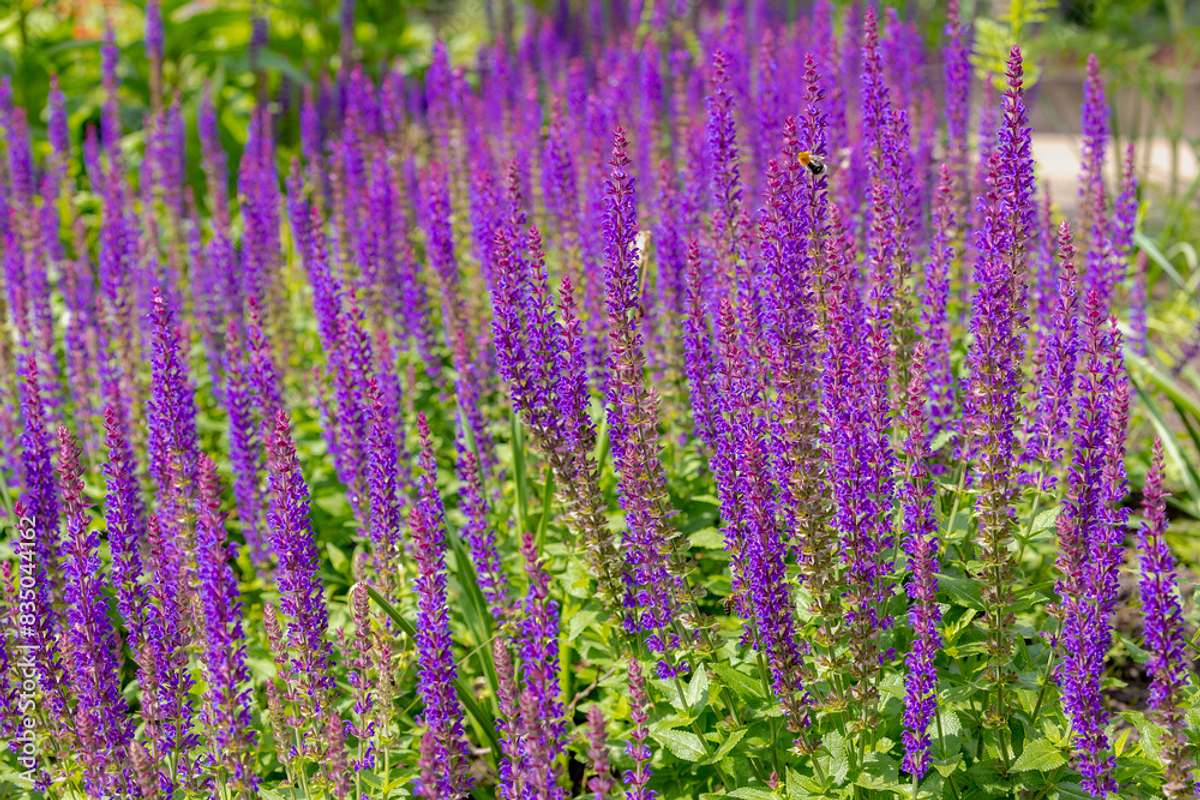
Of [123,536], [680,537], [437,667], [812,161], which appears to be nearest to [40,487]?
[123,536]

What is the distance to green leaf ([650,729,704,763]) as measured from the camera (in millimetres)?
3600

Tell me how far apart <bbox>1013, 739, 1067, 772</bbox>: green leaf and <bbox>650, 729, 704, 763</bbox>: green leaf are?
788 mm

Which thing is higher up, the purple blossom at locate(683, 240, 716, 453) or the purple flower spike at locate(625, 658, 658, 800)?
the purple blossom at locate(683, 240, 716, 453)

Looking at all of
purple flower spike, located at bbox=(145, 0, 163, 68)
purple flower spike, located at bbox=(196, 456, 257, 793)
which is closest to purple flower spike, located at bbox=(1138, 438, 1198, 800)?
purple flower spike, located at bbox=(196, 456, 257, 793)

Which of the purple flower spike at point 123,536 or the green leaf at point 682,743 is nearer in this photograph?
the purple flower spike at point 123,536

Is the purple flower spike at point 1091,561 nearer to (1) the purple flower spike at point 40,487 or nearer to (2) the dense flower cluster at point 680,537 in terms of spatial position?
(2) the dense flower cluster at point 680,537

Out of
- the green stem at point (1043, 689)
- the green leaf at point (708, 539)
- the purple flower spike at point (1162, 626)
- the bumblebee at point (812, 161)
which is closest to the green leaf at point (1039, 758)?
the green stem at point (1043, 689)

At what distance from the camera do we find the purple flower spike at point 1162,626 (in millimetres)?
2967

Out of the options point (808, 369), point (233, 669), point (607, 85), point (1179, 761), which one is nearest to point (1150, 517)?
point (1179, 761)

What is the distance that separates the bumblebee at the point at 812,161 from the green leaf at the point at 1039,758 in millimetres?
1519

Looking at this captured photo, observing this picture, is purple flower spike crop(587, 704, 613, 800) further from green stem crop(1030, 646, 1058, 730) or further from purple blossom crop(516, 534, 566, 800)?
green stem crop(1030, 646, 1058, 730)

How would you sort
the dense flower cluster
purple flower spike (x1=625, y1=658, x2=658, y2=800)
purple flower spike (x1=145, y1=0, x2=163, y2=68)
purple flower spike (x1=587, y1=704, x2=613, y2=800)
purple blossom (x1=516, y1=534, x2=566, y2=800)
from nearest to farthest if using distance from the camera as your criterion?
purple flower spike (x1=587, y1=704, x2=613, y2=800)
purple blossom (x1=516, y1=534, x2=566, y2=800)
purple flower spike (x1=625, y1=658, x2=658, y2=800)
the dense flower cluster
purple flower spike (x1=145, y1=0, x2=163, y2=68)

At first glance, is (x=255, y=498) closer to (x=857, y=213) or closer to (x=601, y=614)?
(x=601, y=614)

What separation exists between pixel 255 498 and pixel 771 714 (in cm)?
206
